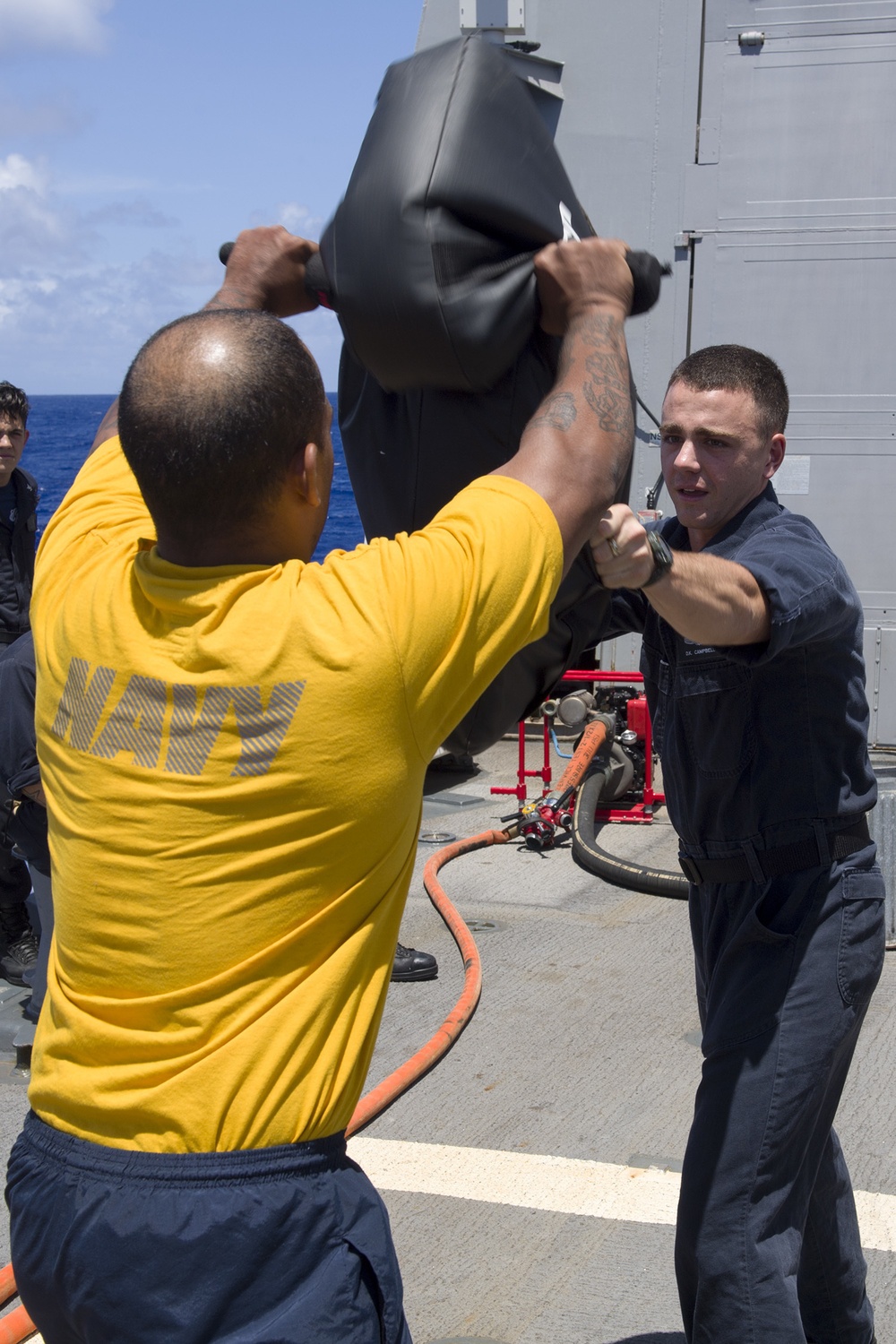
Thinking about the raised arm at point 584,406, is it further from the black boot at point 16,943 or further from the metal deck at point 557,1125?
the black boot at point 16,943

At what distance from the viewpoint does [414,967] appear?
227 inches

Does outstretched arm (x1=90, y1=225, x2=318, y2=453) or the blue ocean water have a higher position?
outstretched arm (x1=90, y1=225, x2=318, y2=453)

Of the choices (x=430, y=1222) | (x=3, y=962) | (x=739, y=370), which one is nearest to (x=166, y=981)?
(x=739, y=370)

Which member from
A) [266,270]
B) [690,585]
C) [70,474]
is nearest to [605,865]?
[690,585]

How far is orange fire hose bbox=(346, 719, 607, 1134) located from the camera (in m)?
4.48

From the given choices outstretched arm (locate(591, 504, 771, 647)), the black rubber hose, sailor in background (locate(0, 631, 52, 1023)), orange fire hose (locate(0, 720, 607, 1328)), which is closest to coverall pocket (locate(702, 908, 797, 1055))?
outstretched arm (locate(591, 504, 771, 647))

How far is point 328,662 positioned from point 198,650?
17cm

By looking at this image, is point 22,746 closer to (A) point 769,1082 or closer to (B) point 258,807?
(A) point 769,1082

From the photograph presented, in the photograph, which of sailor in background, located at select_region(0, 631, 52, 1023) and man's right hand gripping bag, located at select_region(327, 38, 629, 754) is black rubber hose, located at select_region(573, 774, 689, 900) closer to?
sailor in background, located at select_region(0, 631, 52, 1023)

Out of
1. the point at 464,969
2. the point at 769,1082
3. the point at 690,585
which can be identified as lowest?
the point at 464,969

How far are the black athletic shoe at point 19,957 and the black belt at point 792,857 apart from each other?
394cm

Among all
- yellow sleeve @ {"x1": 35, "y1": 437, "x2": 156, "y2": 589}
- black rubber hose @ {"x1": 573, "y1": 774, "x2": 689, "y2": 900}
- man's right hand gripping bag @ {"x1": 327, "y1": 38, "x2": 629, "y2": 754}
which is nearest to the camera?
yellow sleeve @ {"x1": 35, "y1": 437, "x2": 156, "y2": 589}

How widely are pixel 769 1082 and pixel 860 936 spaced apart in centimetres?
36

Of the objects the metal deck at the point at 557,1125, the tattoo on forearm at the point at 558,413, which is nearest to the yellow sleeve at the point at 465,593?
the tattoo on forearm at the point at 558,413
